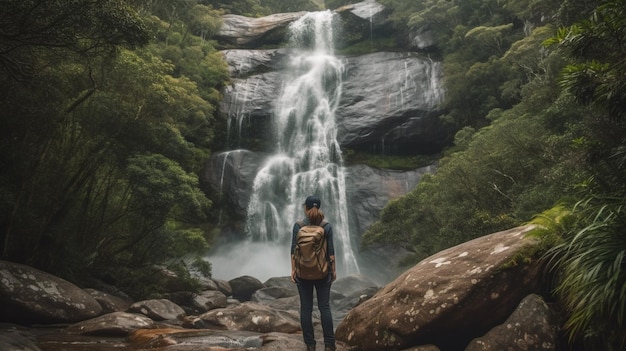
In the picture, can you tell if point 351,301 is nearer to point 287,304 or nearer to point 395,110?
point 287,304

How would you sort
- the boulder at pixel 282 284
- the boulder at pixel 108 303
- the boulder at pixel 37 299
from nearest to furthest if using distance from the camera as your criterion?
the boulder at pixel 37 299 < the boulder at pixel 108 303 < the boulder at pixel 282 284

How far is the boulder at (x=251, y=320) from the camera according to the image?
8.55 metres

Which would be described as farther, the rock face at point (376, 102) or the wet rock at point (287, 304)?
the rock face at point (376, 102)

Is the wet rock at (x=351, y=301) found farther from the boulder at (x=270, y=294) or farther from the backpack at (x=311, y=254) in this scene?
the backpack at (x=311, y=254)

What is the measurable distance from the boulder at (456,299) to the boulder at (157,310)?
606 centimetres

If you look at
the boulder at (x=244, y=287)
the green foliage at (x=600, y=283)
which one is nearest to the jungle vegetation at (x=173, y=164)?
the green foliage at (x=600, y=283)

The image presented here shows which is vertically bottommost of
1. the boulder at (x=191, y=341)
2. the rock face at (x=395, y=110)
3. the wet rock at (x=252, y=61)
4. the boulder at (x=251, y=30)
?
the boulder at (x=191, y=341)

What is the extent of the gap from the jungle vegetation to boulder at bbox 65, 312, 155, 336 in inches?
140

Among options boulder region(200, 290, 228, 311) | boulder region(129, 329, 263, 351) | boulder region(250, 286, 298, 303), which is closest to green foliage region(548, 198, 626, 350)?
boulder region(129, 329, 263, 351)

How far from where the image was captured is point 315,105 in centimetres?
3064

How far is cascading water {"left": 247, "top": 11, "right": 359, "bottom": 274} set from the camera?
82.3ft

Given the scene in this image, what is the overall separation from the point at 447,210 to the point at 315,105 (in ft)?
59.1

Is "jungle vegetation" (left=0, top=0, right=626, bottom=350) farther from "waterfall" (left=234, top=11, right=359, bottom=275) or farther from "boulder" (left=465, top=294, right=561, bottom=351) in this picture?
"waterfall" (left=234, top=11, right=359, bottom=275)

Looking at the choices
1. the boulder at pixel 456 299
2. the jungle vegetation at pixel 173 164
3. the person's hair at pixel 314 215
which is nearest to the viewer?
the jungle vegetation at pixel 173 164
